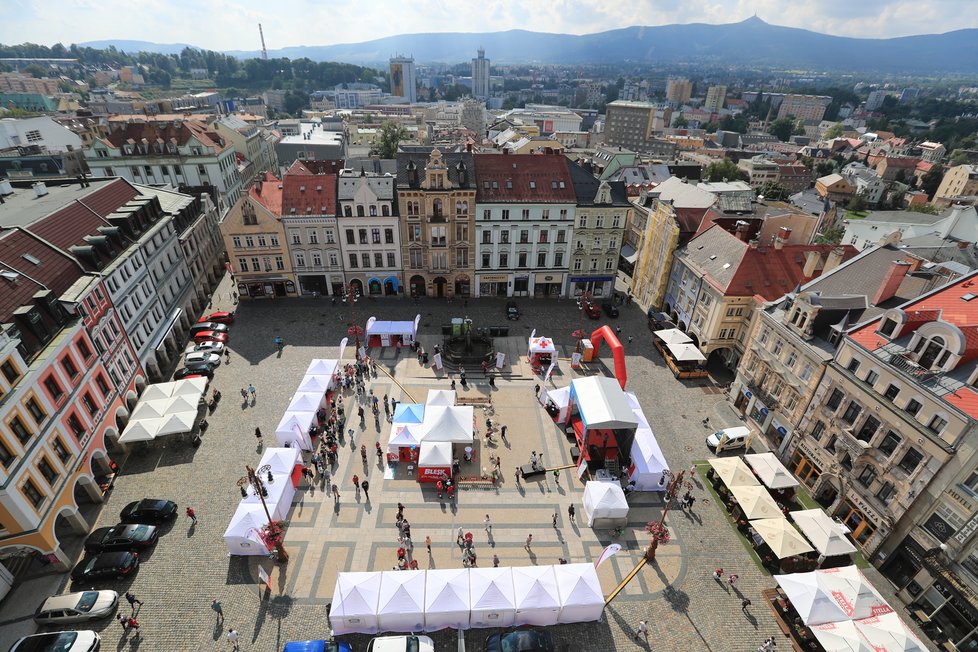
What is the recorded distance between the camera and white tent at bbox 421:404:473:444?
38.9 metres

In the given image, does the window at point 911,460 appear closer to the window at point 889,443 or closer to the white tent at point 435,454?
the window at point 889,443

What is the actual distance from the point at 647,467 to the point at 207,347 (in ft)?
159

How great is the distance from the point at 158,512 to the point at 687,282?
5698cm

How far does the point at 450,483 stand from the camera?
1467 inches

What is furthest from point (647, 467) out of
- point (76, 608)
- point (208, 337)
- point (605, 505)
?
point (208, 337)

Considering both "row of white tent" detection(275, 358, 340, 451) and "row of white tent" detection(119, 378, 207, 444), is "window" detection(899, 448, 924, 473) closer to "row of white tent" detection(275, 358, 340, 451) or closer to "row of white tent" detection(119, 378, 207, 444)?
"row of white tent" detection(275, 358, 340, 451)

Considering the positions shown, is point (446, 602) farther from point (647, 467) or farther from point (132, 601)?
point (132, 601)

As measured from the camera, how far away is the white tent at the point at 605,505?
110ft

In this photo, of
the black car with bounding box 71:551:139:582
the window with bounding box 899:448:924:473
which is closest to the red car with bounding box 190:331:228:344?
the black car with bounding box 71:551:139:582

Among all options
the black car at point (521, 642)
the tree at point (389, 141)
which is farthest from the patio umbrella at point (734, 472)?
the tree at point (389, 141)

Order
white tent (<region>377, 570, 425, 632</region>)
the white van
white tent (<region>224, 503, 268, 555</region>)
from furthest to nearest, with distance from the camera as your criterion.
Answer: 1. the white van
2. white tent (<region>224, 503, 268, 555</region>)
3. white tent (<region>377, 570, 425, 632</region>)

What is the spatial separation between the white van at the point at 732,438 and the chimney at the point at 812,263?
18130mm

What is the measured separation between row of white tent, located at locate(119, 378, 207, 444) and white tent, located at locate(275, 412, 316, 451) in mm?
7856

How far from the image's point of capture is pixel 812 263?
46.5 metres
